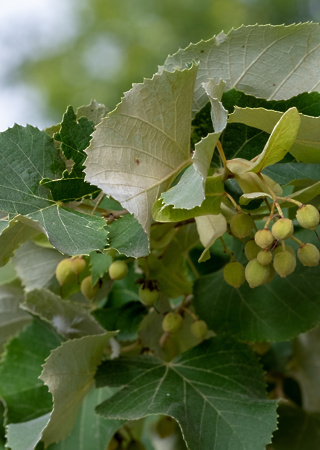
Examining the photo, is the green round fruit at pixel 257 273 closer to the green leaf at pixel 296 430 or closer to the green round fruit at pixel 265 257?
the green round fruit at pixel 265 257

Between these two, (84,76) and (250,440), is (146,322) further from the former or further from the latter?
(84,76)

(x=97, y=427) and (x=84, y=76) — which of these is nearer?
(x=97, y=427)

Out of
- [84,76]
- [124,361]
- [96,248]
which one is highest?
[84,76]

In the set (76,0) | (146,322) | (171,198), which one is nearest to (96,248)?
(171,198)

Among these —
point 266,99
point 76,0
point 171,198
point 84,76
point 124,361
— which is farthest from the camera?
point 76,0

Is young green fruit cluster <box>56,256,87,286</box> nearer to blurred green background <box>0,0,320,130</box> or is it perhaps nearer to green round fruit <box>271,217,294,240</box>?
green round fruit <box>271,217,294,240</box>

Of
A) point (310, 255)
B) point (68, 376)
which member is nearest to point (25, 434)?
point (68, 376)

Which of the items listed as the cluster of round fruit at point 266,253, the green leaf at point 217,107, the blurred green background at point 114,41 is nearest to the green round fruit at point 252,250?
the cluster of round fruit at point 266,253
